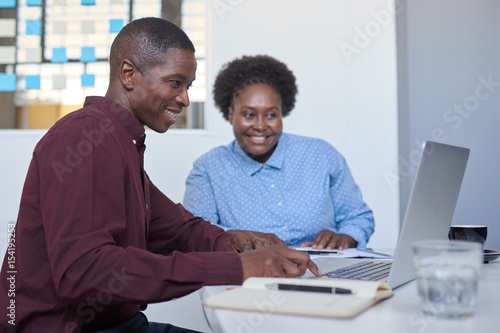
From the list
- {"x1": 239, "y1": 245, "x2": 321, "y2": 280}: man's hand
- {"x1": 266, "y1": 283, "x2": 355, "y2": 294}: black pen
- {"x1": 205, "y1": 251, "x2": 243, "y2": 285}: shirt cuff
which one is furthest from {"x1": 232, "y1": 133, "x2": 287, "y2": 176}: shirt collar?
{"x1": 266, "y1": 283, "x2": 355, "y2": 294}: black pen

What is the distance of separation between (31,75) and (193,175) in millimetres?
1285

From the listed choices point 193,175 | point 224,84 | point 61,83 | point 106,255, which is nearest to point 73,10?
point 61,83

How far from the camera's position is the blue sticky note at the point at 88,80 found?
2943mm

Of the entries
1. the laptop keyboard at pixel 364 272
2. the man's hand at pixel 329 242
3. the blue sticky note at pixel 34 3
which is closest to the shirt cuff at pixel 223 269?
the laptop keyboard at pixel 364 272

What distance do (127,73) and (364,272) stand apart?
688 millimetres

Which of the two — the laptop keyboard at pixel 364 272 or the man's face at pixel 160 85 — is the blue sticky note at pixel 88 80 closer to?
the man's face at pixel 160 85

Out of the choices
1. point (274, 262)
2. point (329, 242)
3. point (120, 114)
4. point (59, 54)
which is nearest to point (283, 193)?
point (329, 242)

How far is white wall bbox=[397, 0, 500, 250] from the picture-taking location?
2369mm

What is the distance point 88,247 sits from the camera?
895mm

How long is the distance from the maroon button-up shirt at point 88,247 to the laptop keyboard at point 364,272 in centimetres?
24

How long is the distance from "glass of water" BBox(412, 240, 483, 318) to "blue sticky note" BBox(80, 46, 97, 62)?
2565mm

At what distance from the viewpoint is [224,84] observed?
99.1 inches

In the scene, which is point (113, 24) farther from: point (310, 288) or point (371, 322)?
point (371, 322)

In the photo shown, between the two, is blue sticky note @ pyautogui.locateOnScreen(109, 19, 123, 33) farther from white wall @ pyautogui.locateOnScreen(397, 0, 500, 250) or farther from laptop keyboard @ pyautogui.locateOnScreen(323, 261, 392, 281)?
laptop keyboard @ pyautogui.locateOnScreen(323, 261, 392, 281)
